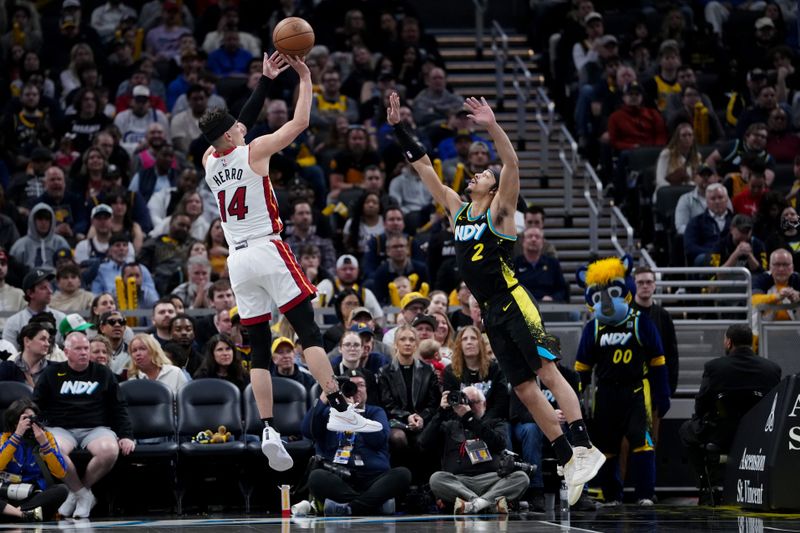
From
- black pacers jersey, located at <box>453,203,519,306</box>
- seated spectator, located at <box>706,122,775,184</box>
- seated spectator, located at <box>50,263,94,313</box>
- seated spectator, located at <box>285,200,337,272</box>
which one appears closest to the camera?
black pacers jersey, located at <box>453,203,519,306</box>

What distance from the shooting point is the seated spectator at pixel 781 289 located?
15750 millimetres

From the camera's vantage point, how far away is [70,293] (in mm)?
15734

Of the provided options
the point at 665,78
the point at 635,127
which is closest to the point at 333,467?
the point at 635,127

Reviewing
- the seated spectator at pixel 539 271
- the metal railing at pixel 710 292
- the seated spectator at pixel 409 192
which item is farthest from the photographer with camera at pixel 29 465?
the seated spectator at pixel 409 192

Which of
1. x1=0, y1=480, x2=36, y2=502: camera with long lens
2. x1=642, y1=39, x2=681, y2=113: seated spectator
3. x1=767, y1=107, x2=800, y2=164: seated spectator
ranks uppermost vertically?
x1=642, y1=39, x2=681, y2=113: seated spectator

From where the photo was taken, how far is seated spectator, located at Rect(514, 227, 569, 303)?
16.5m

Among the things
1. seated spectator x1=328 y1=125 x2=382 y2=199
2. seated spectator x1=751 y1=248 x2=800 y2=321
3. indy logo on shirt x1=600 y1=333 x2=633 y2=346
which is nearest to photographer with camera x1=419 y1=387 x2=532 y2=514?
indy logo on shirt x1=600 y1=333 x2=633 y2=346

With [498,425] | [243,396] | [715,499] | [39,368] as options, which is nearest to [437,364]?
[498,425]

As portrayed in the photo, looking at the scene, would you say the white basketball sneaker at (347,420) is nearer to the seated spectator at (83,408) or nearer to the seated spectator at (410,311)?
the seated spectator at (83,408)

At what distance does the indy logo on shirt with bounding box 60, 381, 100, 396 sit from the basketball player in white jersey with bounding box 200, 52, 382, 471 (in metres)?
3.25

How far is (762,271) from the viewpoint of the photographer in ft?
55.6

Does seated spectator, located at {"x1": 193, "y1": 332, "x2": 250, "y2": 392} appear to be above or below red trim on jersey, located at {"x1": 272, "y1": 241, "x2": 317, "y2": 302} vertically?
below

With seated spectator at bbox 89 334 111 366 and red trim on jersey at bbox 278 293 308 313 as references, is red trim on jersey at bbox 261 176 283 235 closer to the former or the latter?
red trim on jersey at bbox 278 293 308 313

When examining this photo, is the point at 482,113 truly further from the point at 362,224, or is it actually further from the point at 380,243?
the point at 362,224
